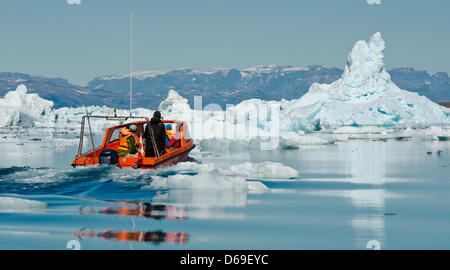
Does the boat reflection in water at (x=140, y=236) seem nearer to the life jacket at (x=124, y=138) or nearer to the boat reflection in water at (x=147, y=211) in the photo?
the boat reflection in water at (x=147, y=211)

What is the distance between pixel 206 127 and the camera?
30.1 m

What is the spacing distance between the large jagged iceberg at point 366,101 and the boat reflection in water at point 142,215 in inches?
1751

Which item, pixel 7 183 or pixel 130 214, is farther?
pixel 7 183

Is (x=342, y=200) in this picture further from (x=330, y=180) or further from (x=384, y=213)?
(x=330, y=180)

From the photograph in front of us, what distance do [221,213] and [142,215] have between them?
1.09 meters

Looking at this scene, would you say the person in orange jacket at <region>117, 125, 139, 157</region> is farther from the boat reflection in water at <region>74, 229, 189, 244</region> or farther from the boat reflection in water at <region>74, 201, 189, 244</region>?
the boat reflection in water at <region>74, 229, 189, 244</region>

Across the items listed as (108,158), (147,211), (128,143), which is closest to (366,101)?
(128,143)

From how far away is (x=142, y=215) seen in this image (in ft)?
29.2

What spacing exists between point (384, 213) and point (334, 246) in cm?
269

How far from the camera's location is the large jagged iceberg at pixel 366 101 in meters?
54.8

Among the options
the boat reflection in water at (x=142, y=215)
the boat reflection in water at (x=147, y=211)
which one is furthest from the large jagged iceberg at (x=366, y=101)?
the boat reflection in water at (x=142, y=215)
